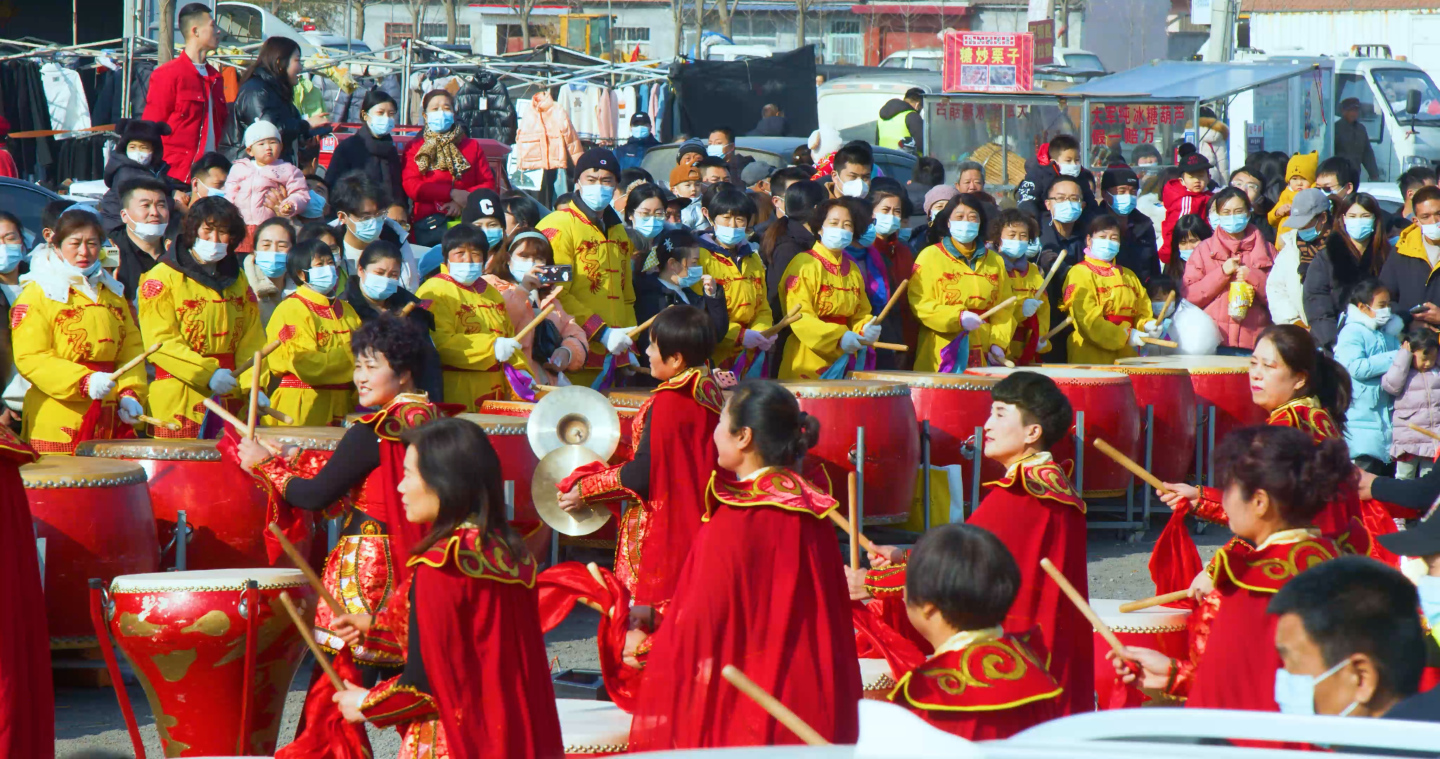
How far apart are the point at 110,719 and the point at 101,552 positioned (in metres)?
0.52

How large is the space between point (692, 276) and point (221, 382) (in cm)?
226

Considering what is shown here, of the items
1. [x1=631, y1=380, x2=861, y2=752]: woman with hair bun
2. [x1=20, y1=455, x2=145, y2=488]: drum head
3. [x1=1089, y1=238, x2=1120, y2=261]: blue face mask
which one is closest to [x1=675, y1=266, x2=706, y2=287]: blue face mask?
[x1=1089, y1=238, x2=1120, y2=261]: blue face mask

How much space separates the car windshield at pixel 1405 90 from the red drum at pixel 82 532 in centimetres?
1396

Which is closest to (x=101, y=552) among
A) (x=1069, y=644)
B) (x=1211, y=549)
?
(x=1069, y=644)

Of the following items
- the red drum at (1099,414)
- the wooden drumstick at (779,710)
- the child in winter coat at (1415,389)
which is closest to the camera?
the wooden drumstick at (779,710)

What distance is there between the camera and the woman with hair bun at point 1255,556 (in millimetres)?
3178

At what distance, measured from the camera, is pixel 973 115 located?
1334 cm

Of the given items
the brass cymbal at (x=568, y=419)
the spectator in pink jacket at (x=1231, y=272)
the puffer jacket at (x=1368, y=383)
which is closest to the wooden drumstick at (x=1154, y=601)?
the brass cymbal at (x=568, y=419)

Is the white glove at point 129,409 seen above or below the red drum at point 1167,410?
above

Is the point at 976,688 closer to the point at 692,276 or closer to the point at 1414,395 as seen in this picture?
the point at 692,276

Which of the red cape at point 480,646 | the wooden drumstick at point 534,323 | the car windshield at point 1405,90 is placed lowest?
the red cape at point 480,646

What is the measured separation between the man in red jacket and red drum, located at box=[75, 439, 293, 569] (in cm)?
371

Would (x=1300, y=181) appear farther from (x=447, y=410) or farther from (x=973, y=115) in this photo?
(x=447, y=410)

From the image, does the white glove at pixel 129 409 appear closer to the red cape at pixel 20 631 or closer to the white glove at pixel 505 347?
the white glove at pixel 505 347
